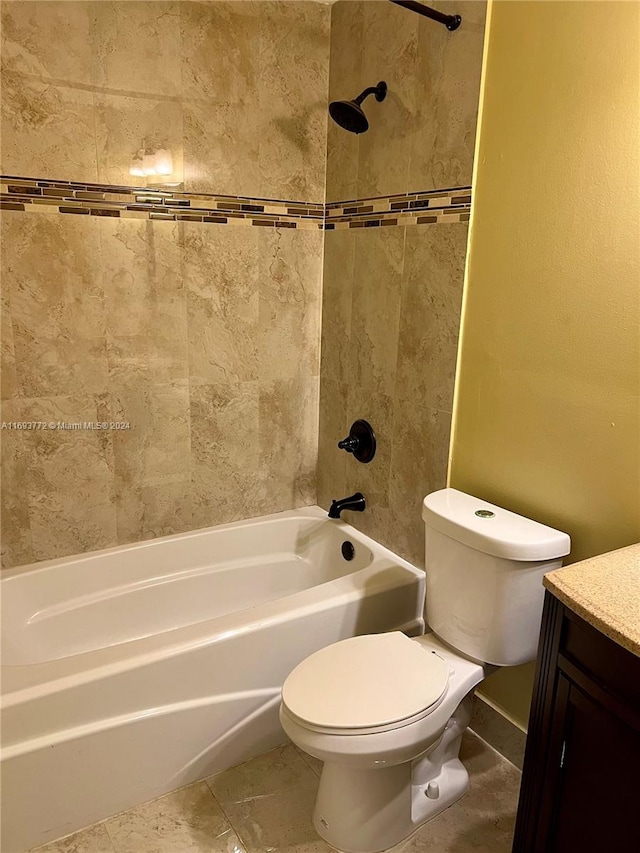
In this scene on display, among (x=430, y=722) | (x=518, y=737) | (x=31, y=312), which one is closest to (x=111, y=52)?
(x=31, y=312)

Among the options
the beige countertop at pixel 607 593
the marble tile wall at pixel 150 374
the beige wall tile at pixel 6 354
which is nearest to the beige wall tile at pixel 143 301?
the marble tile wall at pixel 150 374

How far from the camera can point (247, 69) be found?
2.11m

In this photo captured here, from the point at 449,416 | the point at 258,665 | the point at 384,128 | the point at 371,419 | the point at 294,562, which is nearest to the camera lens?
the point at 258,665

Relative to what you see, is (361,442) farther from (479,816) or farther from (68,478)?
(479,816)

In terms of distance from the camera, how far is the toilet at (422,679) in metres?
1.36

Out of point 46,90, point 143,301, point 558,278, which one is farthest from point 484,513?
point 46,90

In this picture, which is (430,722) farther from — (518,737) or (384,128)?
(384,128)

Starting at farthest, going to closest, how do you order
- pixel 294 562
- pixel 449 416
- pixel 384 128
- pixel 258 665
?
pixel 294 562 → pixel 384 128 → pixel 449 416 → pixel 258 665

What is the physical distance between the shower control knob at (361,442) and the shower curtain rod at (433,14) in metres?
1.26

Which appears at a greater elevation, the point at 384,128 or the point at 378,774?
the point at 384,128

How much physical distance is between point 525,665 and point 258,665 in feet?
2.58

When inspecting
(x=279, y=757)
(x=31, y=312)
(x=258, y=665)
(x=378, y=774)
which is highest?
(x=31, y=312)

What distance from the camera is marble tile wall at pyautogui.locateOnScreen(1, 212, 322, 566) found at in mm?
1944

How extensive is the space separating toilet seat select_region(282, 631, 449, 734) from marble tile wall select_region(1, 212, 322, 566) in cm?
99
